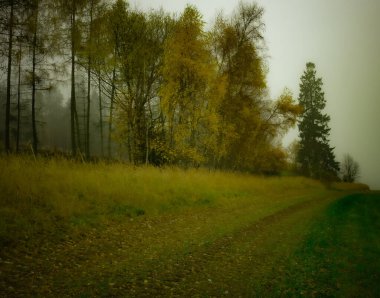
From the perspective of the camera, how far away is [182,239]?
29.2ft

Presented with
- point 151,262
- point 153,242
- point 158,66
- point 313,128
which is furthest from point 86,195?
point 313,128

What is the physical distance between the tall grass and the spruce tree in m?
36.9

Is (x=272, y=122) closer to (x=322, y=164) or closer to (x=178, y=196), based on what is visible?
→ (x=178, y=196)

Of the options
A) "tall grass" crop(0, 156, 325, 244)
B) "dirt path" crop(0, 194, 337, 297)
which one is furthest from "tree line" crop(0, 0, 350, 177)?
"dirt path" crop(0, 194, 337, 297)

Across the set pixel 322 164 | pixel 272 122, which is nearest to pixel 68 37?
pixel 272 122

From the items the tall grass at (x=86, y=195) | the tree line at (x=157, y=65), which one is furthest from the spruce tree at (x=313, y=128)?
the tall grass at (x=86, y=195)

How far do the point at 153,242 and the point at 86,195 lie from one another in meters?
3.87

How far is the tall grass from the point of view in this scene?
821 centimetres

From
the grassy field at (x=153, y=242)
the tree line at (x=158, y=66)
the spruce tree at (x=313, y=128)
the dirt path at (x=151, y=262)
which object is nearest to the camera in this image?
the dirt path at (x=151, y=262)

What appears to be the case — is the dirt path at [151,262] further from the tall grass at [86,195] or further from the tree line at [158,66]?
the tree line at [158,66]

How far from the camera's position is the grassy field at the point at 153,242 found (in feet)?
18.8

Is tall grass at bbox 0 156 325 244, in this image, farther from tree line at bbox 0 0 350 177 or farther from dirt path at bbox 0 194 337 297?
tree line at bbox 0 0 350 177

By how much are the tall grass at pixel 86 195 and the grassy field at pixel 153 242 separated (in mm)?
46

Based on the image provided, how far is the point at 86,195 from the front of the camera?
10852 millimetres
